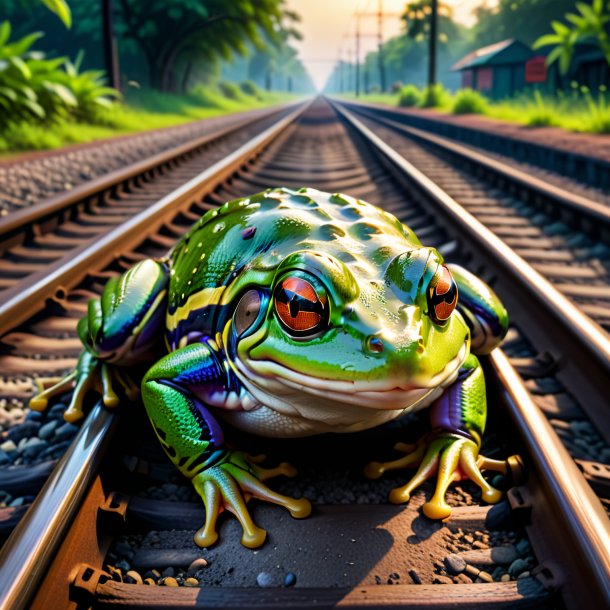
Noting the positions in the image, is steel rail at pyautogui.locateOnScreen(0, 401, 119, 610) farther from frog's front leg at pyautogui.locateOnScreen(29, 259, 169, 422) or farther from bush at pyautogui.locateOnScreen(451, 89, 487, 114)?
bush at pyautogui.locateOnScreen(451, 89, 487, 114)

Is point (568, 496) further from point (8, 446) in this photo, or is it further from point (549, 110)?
point (549, 110)

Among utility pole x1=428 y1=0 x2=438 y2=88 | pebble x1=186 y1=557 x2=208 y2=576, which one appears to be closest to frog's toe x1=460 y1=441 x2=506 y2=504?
pebble x1=186 y1=557 x2=208 y2=576

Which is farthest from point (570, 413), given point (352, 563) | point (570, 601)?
point (352, 563)

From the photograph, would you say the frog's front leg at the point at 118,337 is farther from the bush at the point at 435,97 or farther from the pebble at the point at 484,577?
the bush at the point at 435,97

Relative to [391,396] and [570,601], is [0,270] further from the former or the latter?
→ [570,601]

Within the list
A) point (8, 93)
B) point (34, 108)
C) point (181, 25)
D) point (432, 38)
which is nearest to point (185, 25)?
point (181, 25)

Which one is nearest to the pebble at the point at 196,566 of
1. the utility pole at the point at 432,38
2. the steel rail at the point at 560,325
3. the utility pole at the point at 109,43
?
the steel rail at the point at 560,325
